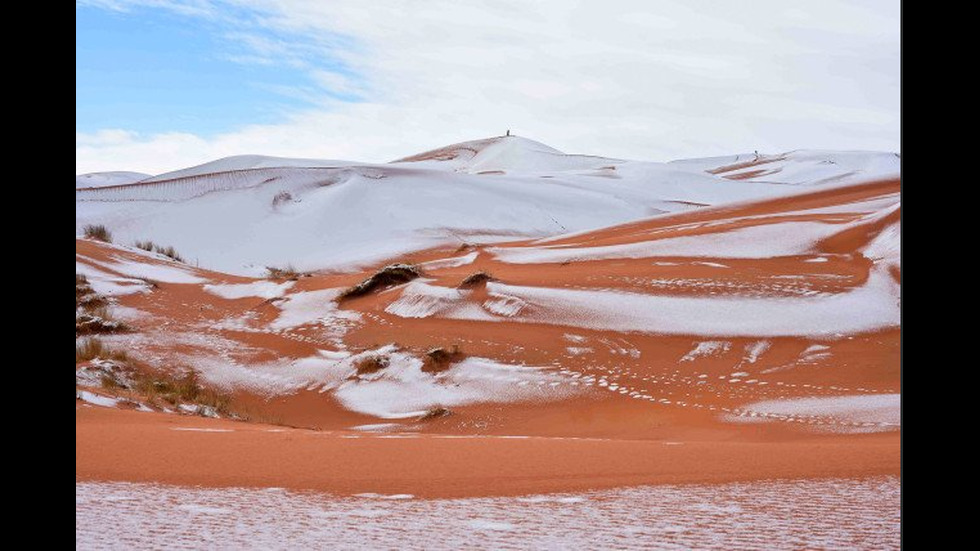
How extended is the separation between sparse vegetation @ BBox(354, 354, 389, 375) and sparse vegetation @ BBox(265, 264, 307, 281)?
595cm

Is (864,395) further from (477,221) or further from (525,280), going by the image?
(477,221)

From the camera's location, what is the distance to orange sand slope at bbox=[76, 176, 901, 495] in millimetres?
4094

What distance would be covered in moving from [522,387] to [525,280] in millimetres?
3992

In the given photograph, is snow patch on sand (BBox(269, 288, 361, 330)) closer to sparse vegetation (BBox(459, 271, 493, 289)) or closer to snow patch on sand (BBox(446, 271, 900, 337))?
sparse vegetation (BBox(459, 271, 493, 289))

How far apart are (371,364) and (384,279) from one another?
383 cm

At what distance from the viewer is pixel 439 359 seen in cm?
1001

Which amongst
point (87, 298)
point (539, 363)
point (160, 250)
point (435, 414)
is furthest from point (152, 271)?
point (435, 414)

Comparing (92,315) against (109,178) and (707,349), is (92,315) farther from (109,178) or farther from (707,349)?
(109,178)

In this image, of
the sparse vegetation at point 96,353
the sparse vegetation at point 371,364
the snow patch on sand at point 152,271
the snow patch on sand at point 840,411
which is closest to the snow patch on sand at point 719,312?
the sparse vegetation at point 371,364

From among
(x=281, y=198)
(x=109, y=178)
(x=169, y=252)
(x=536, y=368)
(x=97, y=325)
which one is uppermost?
(x=109, y=178)

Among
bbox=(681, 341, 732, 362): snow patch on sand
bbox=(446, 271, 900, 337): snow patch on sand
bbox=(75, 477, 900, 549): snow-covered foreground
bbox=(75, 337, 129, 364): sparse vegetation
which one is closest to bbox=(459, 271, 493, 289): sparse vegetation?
bbox=(446, 271, 900, 337): snow patch on sand

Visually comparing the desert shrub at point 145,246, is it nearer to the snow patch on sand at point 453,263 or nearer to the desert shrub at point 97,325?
the snow patch on sand at point 453,263

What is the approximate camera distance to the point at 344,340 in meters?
11.4
